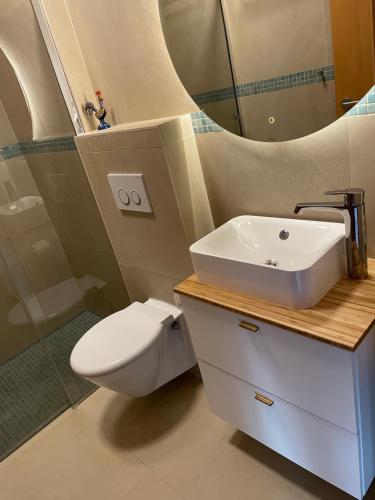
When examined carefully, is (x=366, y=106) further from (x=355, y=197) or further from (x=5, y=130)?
(x=5, y=130)

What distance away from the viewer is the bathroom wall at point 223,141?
3.71ft

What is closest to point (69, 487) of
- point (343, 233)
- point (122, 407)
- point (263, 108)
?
point (122, 407)

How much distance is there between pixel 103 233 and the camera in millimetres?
2049

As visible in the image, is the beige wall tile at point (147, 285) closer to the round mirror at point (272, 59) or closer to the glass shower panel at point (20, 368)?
the glass shower panel at point (20, 368)

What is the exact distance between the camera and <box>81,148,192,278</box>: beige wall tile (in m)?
1.49

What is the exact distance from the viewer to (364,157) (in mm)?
1093

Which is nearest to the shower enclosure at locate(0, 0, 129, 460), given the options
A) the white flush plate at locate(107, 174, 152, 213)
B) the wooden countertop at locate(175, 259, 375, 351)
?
the white flush plate at locate(107, 174, 152, 213)

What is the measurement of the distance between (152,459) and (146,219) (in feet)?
3.41

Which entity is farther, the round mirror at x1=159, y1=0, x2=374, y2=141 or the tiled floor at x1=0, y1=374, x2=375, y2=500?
the tiled floor at x1=0, y1=374, x2=375, y2=500

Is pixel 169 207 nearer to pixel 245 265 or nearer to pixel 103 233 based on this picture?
pixel 245 265

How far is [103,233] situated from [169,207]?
67 cm

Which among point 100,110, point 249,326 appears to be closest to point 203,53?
point 100,110

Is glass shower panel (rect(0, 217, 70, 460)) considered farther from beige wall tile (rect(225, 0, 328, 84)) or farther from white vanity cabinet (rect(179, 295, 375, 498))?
beige wall tile (rect(225, 0, 328, 84))

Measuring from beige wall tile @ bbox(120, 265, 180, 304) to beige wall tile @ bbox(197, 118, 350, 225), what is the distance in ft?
1.33
